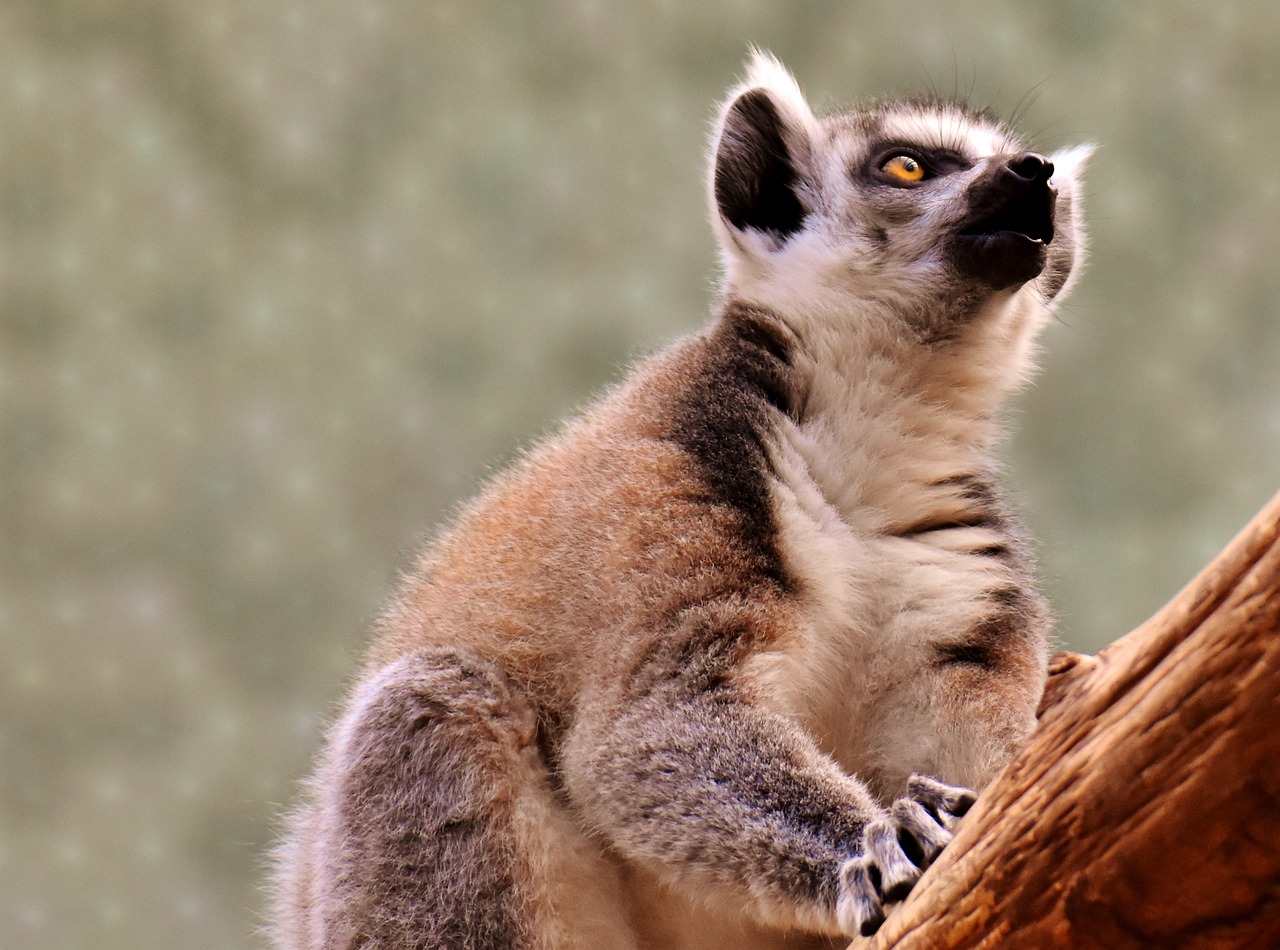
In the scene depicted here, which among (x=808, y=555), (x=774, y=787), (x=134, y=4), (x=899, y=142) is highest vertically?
(x=134, y=4)

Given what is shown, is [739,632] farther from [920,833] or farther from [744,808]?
[920,833]

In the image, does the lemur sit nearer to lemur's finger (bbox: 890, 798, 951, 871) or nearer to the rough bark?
lemur's finger (bbox: 890, 798, 951, 871)

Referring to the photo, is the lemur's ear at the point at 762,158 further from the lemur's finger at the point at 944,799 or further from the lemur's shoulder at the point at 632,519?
the lemur's finger at the point at 944,799

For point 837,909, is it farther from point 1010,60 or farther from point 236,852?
point 1010,60

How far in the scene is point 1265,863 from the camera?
1478 mm

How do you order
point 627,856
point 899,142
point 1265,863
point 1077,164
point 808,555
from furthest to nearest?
point 1077,164 < point 899,142 < point 808,555 < point 627,856 < point 1265,863

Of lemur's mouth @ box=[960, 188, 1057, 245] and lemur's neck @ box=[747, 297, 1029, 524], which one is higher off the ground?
lemur's mouth @ box=[960, 188, 1057, 245]

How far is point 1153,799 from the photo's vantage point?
59.7 inches

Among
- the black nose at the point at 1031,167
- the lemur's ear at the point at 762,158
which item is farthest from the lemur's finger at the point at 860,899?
the lemur's ear at the point at 762,158

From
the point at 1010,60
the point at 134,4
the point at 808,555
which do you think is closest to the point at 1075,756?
the point at 808,555

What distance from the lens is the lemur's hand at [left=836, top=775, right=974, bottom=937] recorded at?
1834 millimetres

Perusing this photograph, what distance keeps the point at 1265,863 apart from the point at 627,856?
1.03m

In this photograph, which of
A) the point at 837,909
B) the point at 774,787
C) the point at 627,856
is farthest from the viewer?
the point at 627,856

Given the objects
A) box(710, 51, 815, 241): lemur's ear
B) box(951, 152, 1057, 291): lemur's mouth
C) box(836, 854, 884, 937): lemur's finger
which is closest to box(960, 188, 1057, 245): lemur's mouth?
box(951, 152, 1057, 291): lemur's mouth
